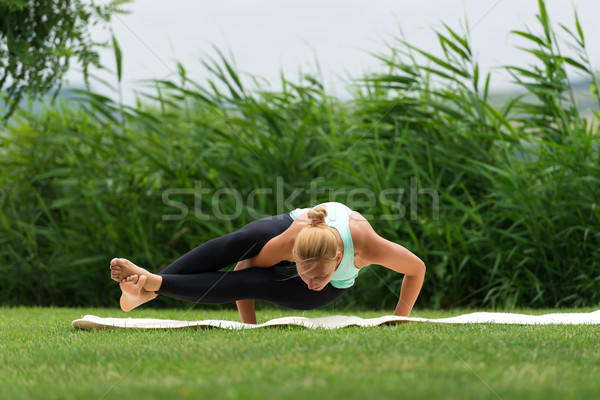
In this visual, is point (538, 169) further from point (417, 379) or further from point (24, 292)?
point (24, 292)

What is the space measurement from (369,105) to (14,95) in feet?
10.0

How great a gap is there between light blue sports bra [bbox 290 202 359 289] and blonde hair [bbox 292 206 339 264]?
16cm

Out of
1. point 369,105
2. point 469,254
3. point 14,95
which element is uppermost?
point 14,95

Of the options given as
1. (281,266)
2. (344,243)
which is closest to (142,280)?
(281,266)

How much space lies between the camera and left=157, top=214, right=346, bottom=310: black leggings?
10.7 feet

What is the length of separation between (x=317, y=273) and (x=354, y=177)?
245 centimetres

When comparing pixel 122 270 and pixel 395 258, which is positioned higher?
pixel 122 270

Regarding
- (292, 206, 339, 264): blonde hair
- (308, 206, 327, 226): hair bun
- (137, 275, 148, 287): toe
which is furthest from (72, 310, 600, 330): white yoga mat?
(308, 206, 327, 226): hair bun

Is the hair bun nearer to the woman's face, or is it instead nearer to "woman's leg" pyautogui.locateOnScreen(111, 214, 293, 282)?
the woman's face

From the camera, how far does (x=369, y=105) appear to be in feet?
19.6

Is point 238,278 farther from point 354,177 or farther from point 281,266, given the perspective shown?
point 354,177

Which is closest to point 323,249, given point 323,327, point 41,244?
point 323,327

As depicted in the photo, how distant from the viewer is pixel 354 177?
5477mm

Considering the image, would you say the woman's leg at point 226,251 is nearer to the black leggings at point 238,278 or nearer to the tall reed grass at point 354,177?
the black leggings at point 238,278
